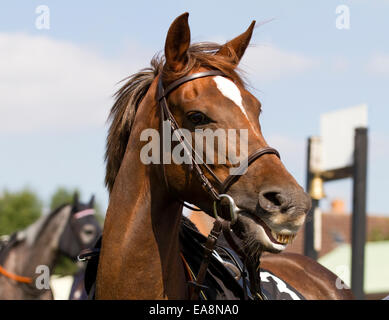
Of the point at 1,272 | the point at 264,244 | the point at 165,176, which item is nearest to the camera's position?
the point at 264,244

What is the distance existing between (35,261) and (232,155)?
18.9ft

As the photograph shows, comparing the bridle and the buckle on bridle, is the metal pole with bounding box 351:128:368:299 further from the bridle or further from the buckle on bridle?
the buckle on bridle

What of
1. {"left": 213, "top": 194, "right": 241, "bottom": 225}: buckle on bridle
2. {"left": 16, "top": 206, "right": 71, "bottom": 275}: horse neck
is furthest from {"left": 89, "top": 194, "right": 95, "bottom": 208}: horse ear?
{"left": 213, "top": 194, "right": 241, "bottom": 225}: buckle on bridle

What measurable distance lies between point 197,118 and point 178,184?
0.37 metres

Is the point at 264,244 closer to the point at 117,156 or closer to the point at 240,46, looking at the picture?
the point at 117,156

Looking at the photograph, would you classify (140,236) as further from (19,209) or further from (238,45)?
(19,209)

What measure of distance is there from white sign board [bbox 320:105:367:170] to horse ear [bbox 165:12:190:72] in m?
7.22

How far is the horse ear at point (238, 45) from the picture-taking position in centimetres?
397

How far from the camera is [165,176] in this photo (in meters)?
3.58

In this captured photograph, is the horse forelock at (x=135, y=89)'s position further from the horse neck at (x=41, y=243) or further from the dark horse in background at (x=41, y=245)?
the horse neck at (x=41, y=243)

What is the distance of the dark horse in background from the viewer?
820 centimetres

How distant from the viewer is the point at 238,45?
4023 mm
